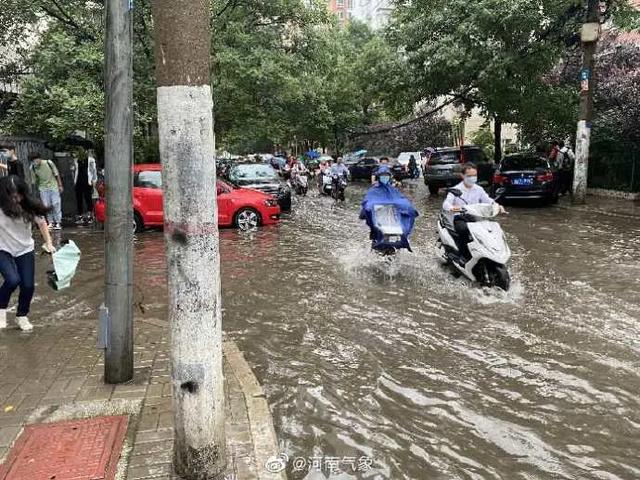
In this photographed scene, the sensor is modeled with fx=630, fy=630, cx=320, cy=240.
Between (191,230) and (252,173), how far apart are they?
14986 millimetres

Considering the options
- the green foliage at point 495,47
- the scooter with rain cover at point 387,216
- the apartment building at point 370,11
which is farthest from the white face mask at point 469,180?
the apartment building at point 370,11

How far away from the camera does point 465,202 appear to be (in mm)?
8484

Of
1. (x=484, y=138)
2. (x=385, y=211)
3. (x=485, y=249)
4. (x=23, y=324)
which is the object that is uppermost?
(x=484, y=138)

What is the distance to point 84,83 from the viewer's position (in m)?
15.3

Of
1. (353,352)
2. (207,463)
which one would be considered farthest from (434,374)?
(207,463)

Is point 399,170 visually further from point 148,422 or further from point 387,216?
point 148,422

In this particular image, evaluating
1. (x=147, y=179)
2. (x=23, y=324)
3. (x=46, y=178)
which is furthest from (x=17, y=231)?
(x=147, y=179)

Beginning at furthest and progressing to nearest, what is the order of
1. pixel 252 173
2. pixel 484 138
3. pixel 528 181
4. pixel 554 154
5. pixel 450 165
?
1. pixel 484 138
2. pixel 450 165
3. pixel 554 154
4. pixel 252 173
5. pixel 528 181

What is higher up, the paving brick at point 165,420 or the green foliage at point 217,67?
the green foliage at point 217,67

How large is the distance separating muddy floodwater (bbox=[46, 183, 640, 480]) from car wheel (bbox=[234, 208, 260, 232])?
306cm

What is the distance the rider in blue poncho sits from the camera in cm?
950

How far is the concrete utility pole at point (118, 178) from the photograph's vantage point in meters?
4.65

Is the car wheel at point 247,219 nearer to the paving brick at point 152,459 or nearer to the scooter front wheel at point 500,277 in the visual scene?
the scooter front wheel at point 500,277

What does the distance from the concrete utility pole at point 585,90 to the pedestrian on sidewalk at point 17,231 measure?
15.0 meters
